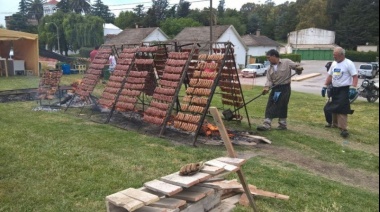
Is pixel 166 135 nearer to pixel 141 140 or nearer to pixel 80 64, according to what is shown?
pixel 141 140

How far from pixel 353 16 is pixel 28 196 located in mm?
75610

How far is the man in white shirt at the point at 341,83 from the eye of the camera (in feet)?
26.7

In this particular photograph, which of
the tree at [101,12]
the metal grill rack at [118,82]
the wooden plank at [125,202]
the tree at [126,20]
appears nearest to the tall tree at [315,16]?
the tree at [126,20]

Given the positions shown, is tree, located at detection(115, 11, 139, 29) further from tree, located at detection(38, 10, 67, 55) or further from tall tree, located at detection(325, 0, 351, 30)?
tall tree, located at detection(325, 0, 351, 30)

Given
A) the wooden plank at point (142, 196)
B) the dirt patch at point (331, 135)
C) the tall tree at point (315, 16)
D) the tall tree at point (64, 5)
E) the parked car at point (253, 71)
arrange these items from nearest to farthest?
the wooden plank at point (142, 196), the dirt patch at point (331, 135), the parked car at point (253, 71), the tall tree at point (64, 5), the tall tree at point (315, 16)

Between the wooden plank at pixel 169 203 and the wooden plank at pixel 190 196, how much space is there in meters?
0.10

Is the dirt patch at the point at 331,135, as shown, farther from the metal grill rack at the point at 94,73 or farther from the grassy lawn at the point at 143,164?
the metal grill rack at the point at 94,73

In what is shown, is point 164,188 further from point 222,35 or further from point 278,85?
point 222,35

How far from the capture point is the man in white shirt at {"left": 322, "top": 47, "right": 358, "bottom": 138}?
8133mm

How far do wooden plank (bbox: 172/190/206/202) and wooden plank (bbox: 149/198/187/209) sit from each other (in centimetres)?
10

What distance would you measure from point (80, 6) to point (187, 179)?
102 m

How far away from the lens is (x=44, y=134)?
7.82 m

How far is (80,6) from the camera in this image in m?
96.4

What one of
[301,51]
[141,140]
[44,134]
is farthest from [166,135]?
[301,51]
